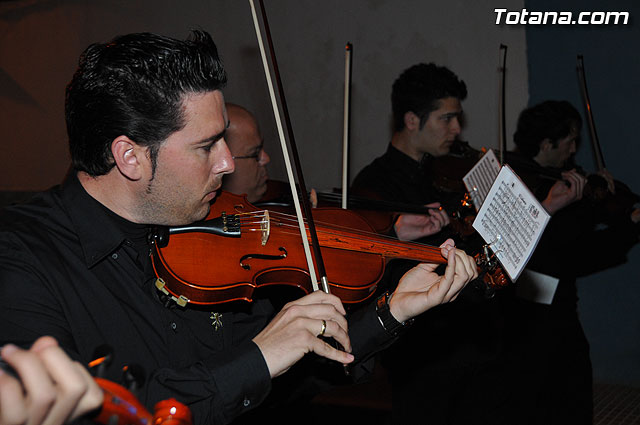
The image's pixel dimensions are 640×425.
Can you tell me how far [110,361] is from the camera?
765mm

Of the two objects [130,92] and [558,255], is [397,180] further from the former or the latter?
[130,92]

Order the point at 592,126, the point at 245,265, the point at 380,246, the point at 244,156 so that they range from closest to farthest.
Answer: the point at 245,265 → the point at 380,246 → the point at 244,156 → the point at 592,126

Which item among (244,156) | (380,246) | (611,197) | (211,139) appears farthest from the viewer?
(611,197)

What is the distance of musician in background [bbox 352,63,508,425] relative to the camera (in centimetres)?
255

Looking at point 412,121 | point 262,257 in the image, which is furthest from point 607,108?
point 262,257

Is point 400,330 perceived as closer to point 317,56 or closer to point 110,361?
point 110,361

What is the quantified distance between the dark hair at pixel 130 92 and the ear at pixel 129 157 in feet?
0.05

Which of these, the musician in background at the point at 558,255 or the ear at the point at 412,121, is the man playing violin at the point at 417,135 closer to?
the ear at the point at 412,121

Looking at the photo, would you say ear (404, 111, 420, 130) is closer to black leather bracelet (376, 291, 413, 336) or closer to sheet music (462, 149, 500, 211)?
sheet music (462, 149, 500, 211)

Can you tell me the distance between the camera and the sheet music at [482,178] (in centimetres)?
227

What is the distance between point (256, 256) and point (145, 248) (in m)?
0.30

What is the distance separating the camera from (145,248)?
5.07ft

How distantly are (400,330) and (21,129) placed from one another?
531 cm

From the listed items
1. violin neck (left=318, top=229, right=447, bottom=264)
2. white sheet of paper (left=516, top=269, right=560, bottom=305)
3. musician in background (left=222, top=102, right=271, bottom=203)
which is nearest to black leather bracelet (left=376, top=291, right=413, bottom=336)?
violin neck (left=318, top=229, right=447, bottom=264)
